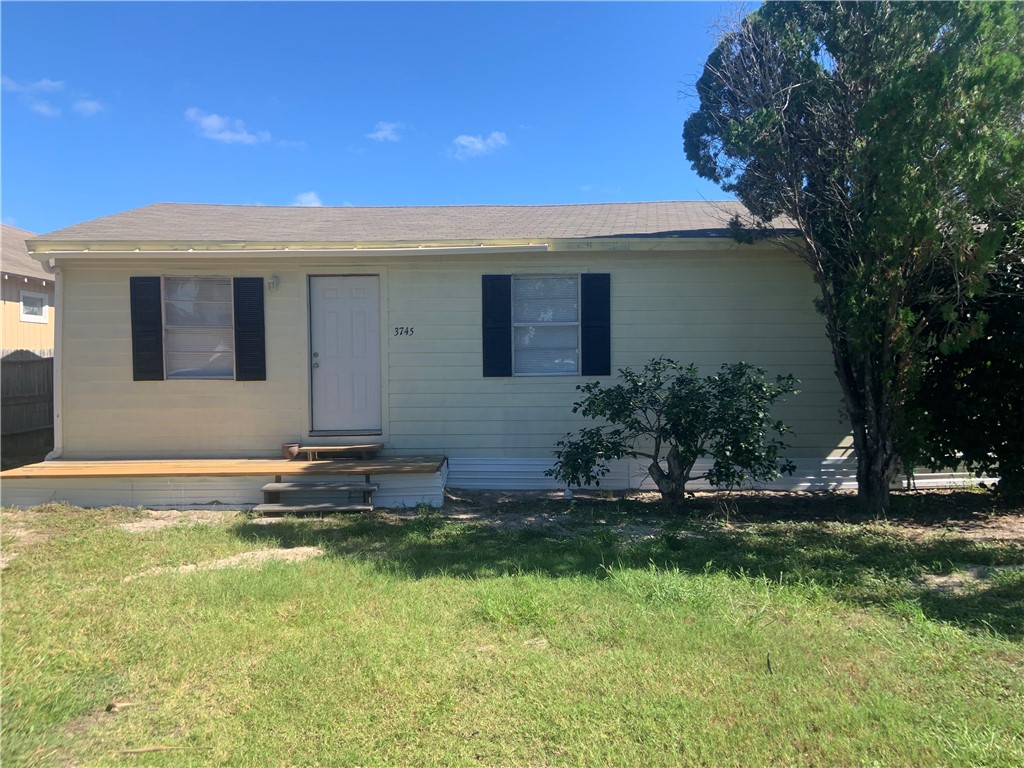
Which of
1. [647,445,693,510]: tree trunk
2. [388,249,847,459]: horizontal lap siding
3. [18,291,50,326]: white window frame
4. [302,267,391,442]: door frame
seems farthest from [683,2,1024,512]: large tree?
Answer: [18,291,50,326]: white window frame

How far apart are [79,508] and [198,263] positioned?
3.04 meters

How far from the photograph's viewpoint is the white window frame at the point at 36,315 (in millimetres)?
15000

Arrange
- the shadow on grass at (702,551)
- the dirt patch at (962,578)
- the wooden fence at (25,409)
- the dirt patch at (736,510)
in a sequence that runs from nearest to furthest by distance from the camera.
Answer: the shadow on grass at (702,551), the dirt patch at (962,578), the dirt patch at (736,510), the wooden fence at (25,409)

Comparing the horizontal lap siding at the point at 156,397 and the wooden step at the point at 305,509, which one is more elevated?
the horizontal lap siding at the point at 156,397

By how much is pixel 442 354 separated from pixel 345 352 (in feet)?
3.97

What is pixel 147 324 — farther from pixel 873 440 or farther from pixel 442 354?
pixel 873 440

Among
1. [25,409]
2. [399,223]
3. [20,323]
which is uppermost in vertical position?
[399,223]

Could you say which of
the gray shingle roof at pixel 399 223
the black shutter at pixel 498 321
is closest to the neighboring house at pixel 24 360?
the gray shingle roof at pixel 399 223

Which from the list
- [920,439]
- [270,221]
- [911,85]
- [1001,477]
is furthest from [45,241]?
[1001,477]

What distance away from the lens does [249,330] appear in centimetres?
811

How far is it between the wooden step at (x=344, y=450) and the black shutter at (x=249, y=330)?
42.5 inches

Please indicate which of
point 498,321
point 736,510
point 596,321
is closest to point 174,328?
point 498,321

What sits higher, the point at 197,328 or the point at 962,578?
the point at 197,328

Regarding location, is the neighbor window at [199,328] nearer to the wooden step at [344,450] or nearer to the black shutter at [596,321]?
the wooden step at [344,450]
